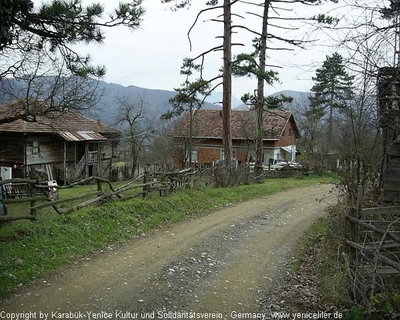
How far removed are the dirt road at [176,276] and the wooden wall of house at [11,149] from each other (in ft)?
78.7

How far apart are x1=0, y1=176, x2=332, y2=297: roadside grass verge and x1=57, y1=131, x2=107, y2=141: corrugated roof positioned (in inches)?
862

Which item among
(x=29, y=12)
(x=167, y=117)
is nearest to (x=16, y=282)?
(x=29, y=12)

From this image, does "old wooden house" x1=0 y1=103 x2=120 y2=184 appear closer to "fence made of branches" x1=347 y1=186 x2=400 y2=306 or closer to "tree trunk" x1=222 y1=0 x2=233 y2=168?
"tree trunk" x1=222 y1=0 x2=233 y2=168

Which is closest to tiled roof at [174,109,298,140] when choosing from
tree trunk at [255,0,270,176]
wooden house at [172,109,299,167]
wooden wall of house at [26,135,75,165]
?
wooden house at [172,109,299,167]

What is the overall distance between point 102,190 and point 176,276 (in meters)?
5.52

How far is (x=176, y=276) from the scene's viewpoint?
6.54m

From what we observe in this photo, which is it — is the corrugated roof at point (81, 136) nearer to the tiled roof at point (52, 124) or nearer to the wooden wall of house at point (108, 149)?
the tiled roof at point (52, 124)

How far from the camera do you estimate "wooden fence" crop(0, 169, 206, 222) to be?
8531mm

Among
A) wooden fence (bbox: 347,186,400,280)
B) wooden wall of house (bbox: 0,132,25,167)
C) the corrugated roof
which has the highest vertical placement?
the corrugated roof

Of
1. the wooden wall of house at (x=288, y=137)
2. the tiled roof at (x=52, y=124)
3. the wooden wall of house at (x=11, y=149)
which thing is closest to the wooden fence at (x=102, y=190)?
the tiled roof at (x=52, y=124)

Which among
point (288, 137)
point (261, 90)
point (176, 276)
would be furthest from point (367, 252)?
point (288, 137)

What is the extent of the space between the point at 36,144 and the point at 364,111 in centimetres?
2923

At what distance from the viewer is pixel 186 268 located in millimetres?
6961

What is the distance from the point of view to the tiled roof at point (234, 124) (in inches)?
1351
